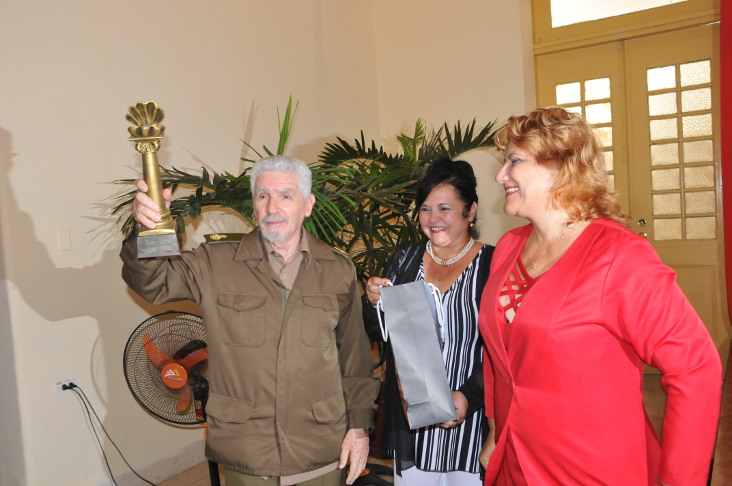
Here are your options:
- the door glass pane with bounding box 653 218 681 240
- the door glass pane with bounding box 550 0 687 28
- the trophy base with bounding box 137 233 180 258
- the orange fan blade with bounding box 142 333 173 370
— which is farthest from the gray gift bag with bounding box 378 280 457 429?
the door glass pane with bounding box 550 0 687 28

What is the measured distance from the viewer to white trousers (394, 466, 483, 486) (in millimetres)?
1933

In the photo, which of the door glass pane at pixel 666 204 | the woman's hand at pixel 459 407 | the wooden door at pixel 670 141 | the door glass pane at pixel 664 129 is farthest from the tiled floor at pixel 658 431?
the door glass pane at pixel 664 129

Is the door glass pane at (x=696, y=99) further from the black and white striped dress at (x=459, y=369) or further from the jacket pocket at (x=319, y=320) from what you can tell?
the jacket pocket at (x=319, y=320)

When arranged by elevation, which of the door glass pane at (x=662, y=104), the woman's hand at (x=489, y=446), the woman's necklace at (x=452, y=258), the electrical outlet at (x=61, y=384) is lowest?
the electrical outlet at (x=61, y=384)

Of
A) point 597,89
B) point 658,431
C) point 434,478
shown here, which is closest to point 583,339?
point 434,478

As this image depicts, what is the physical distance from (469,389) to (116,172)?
2426 mm

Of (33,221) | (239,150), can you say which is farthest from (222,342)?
(239,150)

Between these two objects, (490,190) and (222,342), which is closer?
(222,342)

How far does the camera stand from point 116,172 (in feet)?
11.2

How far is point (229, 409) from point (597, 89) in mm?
4845

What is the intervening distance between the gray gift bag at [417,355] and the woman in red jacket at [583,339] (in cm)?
18

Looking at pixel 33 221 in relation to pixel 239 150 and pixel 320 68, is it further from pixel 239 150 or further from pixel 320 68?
pixel 320 68

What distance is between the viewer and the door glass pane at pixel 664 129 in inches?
203

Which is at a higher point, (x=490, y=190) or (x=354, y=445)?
(x=490, y=190)
